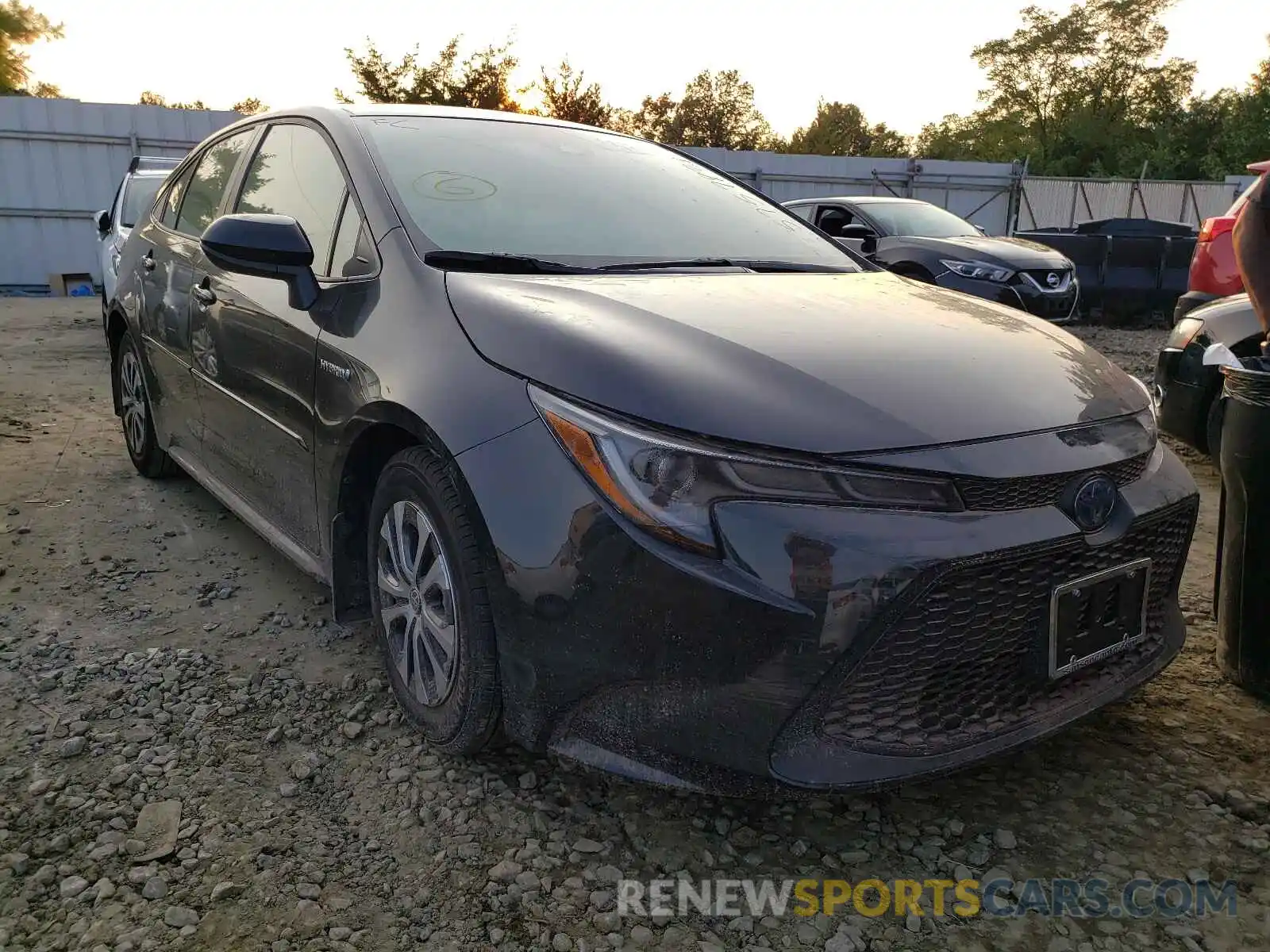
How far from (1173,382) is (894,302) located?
2.54m

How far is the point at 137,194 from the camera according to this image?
852 cm

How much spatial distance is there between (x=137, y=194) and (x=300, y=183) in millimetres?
6755

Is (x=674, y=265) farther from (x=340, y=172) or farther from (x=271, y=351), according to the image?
(x=271, y=351)

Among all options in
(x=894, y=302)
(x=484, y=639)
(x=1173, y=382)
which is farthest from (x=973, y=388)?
(x=1173, y=382)

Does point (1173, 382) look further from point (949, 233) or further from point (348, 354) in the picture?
point (949, 233)

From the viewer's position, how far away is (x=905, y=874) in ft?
6.21

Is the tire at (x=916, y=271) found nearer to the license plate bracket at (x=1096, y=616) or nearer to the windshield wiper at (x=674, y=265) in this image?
the windshield wiper at (x=674, y=265)

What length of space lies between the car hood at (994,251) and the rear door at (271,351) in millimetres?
6797

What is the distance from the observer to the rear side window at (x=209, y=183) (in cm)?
345

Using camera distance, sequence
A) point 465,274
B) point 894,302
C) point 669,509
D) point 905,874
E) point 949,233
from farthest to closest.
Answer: point 949,233, point 894,302, point 465,274, point 905,874, point 669,509

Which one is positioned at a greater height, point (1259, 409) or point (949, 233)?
point (949, 233)

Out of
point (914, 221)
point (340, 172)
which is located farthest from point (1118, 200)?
point (340, 172)

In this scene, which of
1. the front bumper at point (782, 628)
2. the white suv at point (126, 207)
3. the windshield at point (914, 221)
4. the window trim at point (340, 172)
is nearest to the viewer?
the front bumper at point (782, 628)

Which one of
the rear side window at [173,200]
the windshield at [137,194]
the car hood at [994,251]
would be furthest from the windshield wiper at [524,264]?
the windshield at [137,194]
